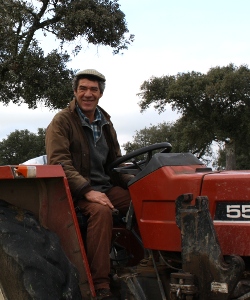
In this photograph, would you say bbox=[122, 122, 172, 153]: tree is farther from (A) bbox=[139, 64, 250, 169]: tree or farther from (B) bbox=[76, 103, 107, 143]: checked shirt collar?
(B) bbox=[76, 103, 107, 143]: checked shirt collar

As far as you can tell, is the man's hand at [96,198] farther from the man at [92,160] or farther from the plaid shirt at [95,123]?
the plaid shirt at [95,123]

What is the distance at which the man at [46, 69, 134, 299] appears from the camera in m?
3.55

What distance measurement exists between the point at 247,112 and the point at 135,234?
2611cm

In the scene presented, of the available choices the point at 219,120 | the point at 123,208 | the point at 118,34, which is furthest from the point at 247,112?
the point at 123,208

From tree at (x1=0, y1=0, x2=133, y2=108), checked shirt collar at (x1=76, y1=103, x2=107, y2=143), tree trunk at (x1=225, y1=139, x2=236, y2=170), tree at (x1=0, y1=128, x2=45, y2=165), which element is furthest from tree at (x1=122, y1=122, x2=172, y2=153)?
checked shirt collar at (x1=76, y1=103, x2=107, y2=143)

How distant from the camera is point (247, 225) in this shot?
3141 millimetres

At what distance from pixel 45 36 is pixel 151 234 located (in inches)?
478

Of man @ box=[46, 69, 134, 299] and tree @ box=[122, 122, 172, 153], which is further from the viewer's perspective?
tree @ box=[122, 122, 172, 153]

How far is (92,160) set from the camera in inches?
161

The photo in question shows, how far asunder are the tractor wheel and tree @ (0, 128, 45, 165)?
35653mm

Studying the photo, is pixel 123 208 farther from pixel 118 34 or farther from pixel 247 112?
pixel 247 112

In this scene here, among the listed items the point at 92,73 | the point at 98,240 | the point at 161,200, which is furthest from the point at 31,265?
the point at 92,73

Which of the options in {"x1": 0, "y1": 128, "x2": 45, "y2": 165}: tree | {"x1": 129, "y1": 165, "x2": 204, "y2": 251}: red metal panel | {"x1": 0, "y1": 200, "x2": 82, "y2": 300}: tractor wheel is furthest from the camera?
{"x1": 0, "y1": 128, "x2": 45, "y2": 165}: tree

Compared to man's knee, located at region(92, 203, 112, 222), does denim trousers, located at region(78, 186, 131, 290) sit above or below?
below
